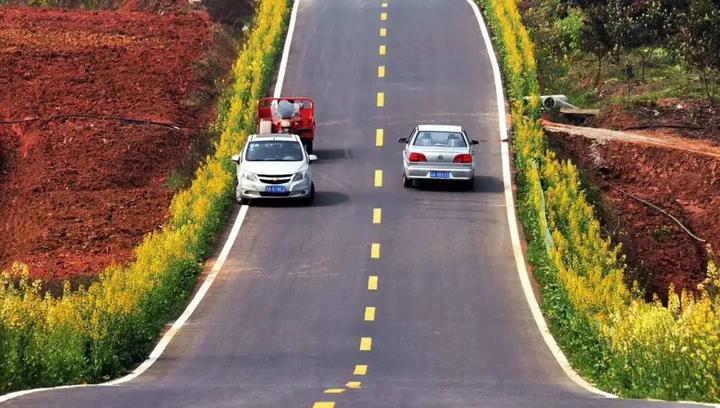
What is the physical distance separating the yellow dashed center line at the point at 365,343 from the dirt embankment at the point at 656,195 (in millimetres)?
11135

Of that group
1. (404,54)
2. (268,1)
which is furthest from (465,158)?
(268,1)

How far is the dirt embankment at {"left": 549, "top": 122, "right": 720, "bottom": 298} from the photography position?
36.6 metres

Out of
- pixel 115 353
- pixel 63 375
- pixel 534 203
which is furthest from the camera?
Answer: pixel 534 203

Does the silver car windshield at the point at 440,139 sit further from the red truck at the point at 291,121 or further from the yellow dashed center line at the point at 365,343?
the yellow dashed center line at the point at 365,343

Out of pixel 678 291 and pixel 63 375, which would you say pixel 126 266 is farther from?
pixel 678 291

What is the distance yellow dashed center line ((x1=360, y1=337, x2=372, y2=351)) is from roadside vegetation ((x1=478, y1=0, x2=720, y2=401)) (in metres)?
3.24

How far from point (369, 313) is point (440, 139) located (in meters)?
11.6

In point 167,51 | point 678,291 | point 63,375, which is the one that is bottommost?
point 678,291

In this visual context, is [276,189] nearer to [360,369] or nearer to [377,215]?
[377,215]

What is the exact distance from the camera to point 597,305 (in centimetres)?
2422

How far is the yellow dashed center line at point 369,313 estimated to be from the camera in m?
26.4

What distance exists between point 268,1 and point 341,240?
2589cm

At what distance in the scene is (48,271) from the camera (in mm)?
31984

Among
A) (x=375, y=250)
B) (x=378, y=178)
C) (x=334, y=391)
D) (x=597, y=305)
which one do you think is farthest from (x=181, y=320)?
(x=378, y=178)
